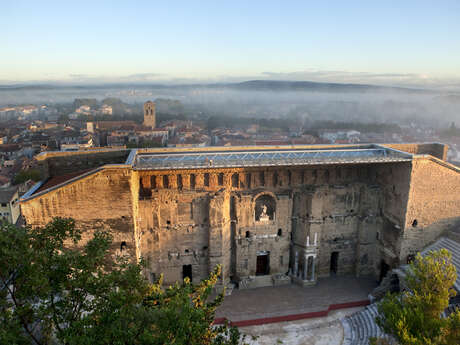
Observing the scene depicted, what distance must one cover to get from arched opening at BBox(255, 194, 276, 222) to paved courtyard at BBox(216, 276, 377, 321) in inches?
212

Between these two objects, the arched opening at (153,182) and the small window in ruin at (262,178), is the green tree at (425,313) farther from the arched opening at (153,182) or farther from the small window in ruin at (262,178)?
the arched opening at (153,182)

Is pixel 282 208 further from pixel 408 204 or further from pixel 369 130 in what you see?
pixel 369 130

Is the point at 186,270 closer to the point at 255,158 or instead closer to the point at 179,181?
the point at 179,181

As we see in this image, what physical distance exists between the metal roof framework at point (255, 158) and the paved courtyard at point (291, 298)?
379 inches

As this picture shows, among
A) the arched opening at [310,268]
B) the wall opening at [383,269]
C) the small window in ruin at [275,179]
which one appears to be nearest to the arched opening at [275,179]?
the small window in ruin at [275,179]

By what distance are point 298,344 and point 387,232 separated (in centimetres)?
1084

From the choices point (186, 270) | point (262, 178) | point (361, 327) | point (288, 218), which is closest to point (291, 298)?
point (361, 327)

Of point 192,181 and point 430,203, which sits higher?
point 192,181

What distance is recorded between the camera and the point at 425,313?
1420 cm

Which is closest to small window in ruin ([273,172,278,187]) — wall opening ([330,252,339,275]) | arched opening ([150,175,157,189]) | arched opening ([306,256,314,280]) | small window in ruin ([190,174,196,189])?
small window in ruin ([190,174,196,189])

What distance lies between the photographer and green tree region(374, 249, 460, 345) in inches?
499

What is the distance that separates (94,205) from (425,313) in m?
17.1

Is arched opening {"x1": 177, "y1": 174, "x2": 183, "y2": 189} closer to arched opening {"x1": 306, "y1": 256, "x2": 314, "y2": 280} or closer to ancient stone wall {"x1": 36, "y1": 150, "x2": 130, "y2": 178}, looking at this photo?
ancient stone wall {"x1": 36, "y1": 150, "x2": 130, "y2": 178}

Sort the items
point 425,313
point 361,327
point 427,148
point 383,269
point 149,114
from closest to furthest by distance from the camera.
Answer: point 425,313 < point 361,327 < point 383,269 < point 427,148 < point 149,114
